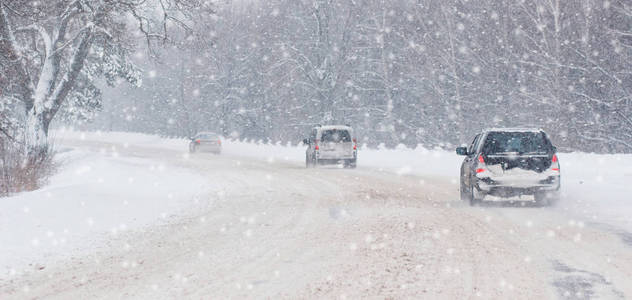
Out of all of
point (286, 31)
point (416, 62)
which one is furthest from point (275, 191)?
point (286, 31)

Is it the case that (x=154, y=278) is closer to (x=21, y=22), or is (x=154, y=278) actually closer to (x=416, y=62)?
Result: (x=21, y=22)

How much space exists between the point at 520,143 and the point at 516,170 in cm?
103

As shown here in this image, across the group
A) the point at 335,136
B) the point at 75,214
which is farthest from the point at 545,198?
the point at 335,136

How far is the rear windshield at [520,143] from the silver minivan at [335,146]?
47.2 ft

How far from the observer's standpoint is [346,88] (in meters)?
52.6

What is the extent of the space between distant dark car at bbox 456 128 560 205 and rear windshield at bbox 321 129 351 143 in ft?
48.1

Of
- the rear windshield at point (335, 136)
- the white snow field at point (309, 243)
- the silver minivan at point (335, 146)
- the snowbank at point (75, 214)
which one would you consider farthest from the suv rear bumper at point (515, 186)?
the rear windshield at point (335, 136)

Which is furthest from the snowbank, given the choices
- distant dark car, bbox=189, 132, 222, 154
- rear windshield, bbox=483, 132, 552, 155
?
distant dark car, bbox=189, 132, 222, 154

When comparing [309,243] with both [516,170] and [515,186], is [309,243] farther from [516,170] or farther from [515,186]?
[516,170]

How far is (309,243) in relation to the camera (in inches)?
381

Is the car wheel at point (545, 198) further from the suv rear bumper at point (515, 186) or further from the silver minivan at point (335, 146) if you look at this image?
the silver minivan at point (335, 146)

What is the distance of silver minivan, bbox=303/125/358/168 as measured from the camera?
1160 inches

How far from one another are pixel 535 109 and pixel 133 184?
2590 centimetres

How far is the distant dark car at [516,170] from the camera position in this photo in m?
14.6
